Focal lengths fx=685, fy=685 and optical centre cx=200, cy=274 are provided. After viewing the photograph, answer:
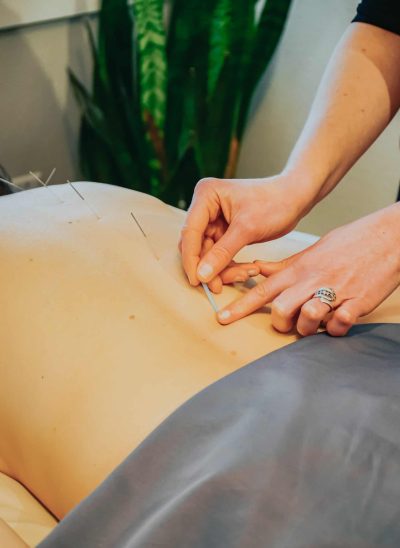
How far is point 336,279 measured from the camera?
2.99 feet

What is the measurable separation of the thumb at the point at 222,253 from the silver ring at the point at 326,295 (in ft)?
0.46

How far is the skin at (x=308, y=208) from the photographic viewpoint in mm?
891

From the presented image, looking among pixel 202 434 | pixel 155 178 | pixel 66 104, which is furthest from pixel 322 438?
pixel 66 104

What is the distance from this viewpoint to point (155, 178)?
6.79ft

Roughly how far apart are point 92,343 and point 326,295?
0.98 feet

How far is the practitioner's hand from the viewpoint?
86 centimetres

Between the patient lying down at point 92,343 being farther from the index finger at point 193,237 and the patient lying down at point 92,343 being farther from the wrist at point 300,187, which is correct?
the wrist at point 300,187

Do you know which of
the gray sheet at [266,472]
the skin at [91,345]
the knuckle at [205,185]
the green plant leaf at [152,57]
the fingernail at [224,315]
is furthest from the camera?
the green plant leaf at [152,57]

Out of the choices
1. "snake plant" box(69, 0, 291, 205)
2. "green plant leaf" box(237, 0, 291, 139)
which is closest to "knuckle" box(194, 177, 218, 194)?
"snake plant" box(69, 0, 291, 205)

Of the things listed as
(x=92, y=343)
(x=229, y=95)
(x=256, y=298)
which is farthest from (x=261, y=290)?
(x=229, y=95)

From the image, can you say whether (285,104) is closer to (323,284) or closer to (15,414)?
(323,284)

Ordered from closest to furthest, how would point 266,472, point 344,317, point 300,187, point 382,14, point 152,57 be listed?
point 266,472 → point 344,317 → point 300,187 → point 382,14 → point 152,57

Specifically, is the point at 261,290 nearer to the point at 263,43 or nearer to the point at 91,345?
the point at 91,345

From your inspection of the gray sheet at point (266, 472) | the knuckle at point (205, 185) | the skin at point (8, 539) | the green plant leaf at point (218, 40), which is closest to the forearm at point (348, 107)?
the knuckle at point (205, 185)
